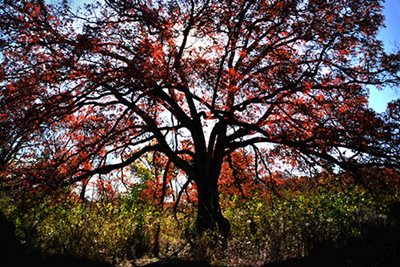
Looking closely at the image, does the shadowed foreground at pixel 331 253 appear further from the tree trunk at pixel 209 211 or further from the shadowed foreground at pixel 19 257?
the tree trunk at pixel 209 211

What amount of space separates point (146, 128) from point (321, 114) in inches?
186

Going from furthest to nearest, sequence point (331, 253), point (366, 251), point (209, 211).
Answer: point (209, 211) → point (331, 253) → point (366, 251)

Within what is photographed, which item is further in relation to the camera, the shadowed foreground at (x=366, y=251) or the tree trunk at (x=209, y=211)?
the tree trunk at (x=209, y=211)

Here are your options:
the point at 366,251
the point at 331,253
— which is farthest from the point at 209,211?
the point at 366,251

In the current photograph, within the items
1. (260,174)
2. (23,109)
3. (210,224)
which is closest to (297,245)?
(210,224)

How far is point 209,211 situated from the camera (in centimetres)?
948

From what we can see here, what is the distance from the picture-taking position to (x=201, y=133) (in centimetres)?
1014

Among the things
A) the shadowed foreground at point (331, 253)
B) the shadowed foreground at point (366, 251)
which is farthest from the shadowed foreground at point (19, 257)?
the shadowed foreground at point (366, 251)

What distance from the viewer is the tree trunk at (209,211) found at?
940 centimetres

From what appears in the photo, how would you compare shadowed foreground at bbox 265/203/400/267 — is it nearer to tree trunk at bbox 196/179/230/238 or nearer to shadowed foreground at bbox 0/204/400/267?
shadowed foreground at bbox 0/204/400/267

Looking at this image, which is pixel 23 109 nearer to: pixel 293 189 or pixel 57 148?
pixel 57 148

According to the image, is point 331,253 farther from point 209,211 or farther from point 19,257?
point 19,257

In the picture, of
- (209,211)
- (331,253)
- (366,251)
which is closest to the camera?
(366,251)

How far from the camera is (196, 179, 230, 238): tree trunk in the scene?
30.8 ft
